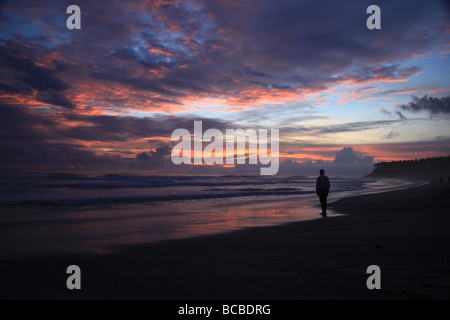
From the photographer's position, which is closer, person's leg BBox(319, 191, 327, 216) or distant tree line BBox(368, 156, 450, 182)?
person's leg BBox(319, 191, 327, 216)

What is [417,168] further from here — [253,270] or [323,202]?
[253,270]

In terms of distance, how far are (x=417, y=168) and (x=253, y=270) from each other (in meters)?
112

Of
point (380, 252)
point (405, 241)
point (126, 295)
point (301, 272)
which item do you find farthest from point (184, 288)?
point (405, 241)

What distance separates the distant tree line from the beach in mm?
84310

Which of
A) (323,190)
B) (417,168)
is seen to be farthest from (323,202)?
(417,168)

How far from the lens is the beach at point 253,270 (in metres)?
3.62

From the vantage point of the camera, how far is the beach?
3619mm

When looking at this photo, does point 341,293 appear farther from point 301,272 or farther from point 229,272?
point 229,272

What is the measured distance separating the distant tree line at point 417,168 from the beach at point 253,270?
8431cm

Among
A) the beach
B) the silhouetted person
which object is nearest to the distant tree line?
the silhouetted person

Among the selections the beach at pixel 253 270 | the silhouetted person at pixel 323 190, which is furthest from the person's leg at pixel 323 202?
the beach at pixel 253 270

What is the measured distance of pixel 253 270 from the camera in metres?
4.52

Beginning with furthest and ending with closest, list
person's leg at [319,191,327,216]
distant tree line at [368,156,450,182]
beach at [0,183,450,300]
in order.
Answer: distant tree line at [368,156,450,182], person's leg at [319,191,327,216], beach at [0,183,450,300]

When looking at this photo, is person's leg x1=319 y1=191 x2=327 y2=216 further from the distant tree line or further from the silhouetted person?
the distant tree line
